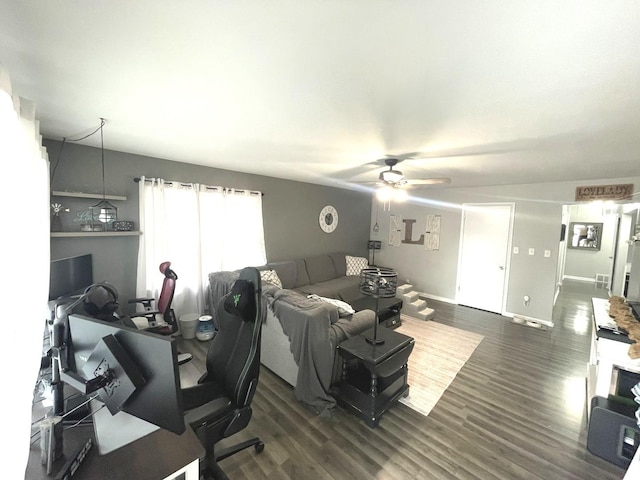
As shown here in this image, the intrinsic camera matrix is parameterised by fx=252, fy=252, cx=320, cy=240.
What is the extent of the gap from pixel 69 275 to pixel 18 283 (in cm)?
201

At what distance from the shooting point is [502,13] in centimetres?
92

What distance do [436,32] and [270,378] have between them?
3.05 meters

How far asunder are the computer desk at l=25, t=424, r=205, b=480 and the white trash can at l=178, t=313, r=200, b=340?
254 centimetres

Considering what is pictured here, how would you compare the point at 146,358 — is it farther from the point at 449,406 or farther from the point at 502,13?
the point at 449,406

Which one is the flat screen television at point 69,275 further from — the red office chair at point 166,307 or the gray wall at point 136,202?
the red office chair at point 166,307

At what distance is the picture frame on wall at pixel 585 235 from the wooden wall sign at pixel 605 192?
447 cm

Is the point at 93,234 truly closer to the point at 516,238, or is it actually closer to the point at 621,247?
the point at 516,238

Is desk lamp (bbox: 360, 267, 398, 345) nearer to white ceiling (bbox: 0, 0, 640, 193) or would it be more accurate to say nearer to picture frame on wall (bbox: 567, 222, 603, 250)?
white ceiling (bbox: 0, 0, 640, 193)

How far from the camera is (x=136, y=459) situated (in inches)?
36.0

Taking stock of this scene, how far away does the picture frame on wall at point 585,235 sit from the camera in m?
6.91

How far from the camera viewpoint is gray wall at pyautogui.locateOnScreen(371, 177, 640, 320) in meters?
4.21

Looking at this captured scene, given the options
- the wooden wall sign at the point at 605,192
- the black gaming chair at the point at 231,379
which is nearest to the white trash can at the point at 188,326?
the black gaming chair at the point at 231,379

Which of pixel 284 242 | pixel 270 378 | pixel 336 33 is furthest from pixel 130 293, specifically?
pixel 336 33

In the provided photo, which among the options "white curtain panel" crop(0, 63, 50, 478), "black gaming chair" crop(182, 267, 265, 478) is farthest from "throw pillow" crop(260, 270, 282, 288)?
"white curtain panel" crop(0, 63, 50, 478)
